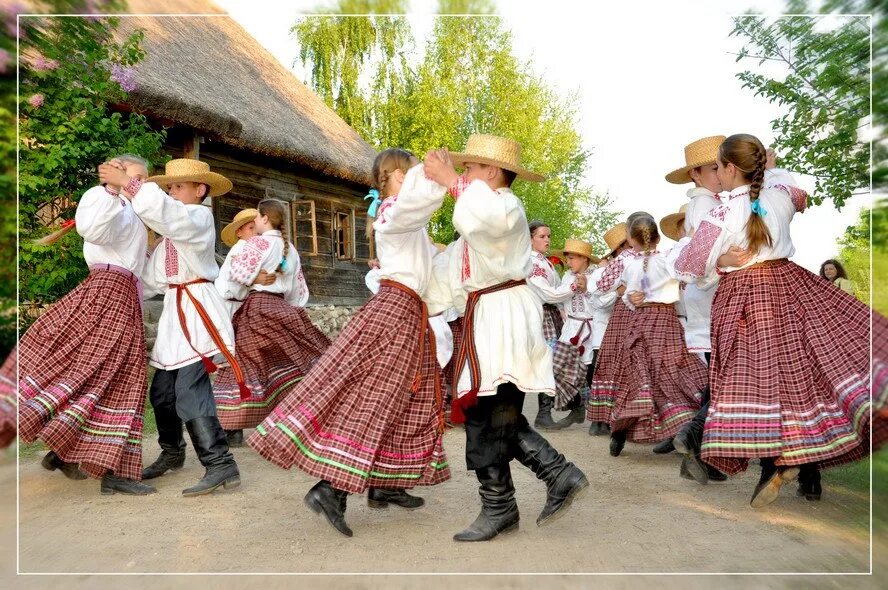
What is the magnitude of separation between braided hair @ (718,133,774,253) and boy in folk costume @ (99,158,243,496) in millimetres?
2772

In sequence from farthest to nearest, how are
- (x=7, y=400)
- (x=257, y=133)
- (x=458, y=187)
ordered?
(x=257, y=133) < (x=7, y=400) < (x=458, y=187)

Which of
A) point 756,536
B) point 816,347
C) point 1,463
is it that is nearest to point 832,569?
point 756,536

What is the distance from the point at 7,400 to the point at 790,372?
3793 mm

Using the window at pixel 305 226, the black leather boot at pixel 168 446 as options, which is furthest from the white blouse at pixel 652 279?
the window at pixel 305 226

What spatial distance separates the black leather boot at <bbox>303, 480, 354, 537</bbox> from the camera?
146 inches

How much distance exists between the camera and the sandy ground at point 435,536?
10.2 feet

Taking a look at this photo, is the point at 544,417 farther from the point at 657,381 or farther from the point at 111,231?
the point at 111,231

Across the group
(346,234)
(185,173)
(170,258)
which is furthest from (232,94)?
(170,258)

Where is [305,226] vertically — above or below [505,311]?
above

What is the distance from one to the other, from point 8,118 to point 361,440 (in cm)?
190

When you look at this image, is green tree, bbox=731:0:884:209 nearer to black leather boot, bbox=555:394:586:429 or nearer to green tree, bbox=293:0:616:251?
green tree, bbox=293:0:616:251

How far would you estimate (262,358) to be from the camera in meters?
6.19

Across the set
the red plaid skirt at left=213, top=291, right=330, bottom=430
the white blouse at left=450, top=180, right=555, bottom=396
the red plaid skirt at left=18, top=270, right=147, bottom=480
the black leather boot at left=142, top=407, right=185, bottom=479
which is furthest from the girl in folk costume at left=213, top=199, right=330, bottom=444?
the white blouse at left=450, top=180, right=555, bottom=396

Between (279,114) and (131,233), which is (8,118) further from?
(279,114)
